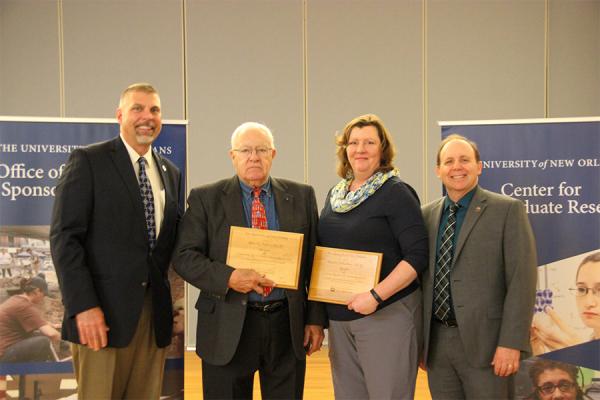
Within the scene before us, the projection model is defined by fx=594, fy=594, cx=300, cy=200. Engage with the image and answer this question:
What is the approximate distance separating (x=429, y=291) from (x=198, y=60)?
432 cm

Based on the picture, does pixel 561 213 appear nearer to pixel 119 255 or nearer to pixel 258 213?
pixel 258 213

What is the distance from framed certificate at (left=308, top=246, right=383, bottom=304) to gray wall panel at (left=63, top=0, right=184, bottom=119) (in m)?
4.02

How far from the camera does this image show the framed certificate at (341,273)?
2.64 m

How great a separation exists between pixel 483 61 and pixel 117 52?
3844 mm

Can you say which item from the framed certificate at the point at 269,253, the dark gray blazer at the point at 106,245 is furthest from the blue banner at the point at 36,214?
the framed certificate at the point at 269,253

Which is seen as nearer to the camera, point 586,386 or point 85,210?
point 85,210

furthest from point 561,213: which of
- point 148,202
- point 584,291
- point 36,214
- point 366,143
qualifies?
point 36,214

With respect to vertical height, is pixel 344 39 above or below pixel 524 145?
above

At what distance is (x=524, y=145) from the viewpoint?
3623mm

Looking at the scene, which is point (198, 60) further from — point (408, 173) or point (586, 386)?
point (586, 386)

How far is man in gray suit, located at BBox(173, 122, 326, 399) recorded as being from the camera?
102 inches

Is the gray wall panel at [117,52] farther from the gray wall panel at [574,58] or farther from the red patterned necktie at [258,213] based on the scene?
the gray wall panel at [574,58]

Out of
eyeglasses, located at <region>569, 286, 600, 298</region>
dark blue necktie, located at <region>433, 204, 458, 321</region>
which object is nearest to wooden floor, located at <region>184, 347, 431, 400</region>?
eyeglasses, located at <region>569, 286, 600, 298</region>

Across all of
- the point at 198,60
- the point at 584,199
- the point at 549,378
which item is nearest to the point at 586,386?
the point at 549,378
